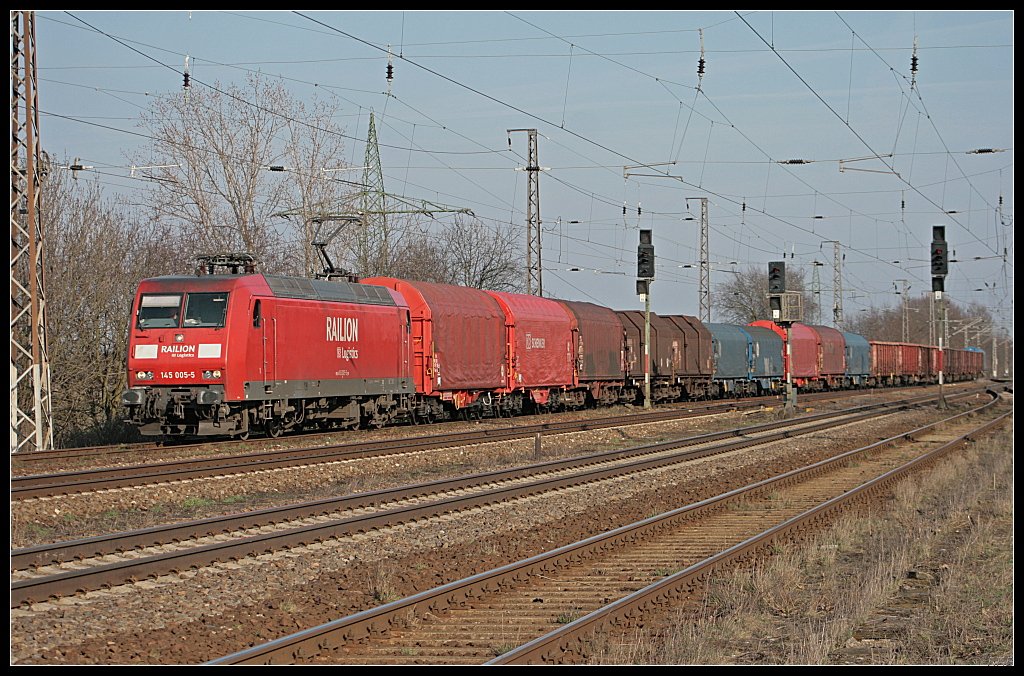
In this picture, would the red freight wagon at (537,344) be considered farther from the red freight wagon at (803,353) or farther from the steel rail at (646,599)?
the red freight wagon at (803,353)

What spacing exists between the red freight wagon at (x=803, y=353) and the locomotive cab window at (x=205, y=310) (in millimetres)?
40254

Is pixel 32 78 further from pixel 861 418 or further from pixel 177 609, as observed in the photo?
pixel 861 418

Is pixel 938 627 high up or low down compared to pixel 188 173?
down

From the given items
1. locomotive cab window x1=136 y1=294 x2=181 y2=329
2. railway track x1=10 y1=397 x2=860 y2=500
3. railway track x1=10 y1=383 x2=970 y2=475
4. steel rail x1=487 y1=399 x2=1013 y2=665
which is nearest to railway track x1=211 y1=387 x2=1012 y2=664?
steel rail x1=487 y1=399 x2=1013 y2=665

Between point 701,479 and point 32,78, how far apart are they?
50.2 ft

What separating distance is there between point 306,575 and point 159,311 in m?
12.2

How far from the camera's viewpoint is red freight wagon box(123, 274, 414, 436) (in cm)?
2127

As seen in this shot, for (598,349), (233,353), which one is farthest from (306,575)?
(598,349)

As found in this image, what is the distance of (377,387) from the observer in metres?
26.1

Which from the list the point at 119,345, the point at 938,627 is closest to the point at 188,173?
the point at 119,345

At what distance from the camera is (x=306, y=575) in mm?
11031

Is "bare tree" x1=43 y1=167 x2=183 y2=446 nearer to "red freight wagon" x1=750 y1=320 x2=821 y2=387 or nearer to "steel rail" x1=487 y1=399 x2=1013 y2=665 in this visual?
"steel rail" x1=487 y1=399 x2=1013 y2=665

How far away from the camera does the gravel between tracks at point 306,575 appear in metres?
8.32

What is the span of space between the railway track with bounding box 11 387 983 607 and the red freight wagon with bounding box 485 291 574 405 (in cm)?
1218
